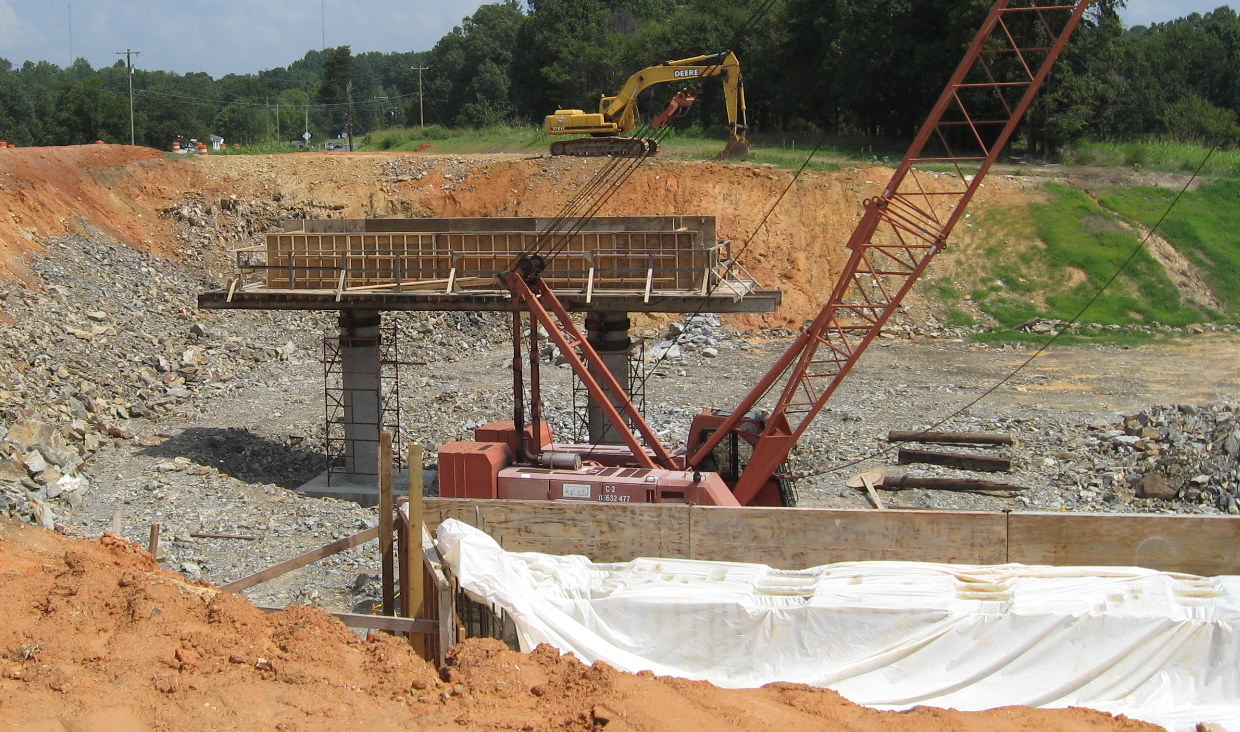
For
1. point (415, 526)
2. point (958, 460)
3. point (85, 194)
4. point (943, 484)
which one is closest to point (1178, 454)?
point (958, 460)

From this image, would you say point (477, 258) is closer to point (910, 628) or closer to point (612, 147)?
point (612, 147)

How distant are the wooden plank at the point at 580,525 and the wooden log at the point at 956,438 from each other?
13.3 m

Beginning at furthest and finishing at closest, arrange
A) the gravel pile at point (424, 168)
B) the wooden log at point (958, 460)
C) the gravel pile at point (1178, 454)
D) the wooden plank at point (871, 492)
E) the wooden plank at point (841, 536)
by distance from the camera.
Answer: the gravel pile at point (424, 168) → the wooden log at point (958, 460) → the wooden plank at point (871, 492) → the gravel pile at point (1178, 454) → the wooden plank at point (841, 536)

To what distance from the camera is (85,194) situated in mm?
41250

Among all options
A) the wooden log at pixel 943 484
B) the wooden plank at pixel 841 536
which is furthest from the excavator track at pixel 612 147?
the wooden plank at pixel 841 536

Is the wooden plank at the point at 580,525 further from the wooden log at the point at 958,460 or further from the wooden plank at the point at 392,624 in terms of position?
the wooden log at the point at 958,460

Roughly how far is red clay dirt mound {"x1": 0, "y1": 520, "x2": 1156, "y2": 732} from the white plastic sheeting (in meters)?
0.62

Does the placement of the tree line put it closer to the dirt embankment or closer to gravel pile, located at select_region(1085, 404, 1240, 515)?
the dirt embankment

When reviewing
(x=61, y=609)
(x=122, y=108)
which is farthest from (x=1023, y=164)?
(x=122, y=108)

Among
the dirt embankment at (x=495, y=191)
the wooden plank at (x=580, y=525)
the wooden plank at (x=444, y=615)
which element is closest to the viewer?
the wooden plank at (x=444, y=615)

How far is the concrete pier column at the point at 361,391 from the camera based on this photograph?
76.7 feet

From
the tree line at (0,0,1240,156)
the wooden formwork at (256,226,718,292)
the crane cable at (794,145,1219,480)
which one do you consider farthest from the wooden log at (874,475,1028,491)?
the tree line at (0,0,1240,156)

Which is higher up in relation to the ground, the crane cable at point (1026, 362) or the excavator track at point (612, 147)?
the excavator track at point (612, 147)

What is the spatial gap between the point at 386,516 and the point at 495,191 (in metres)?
33.1
